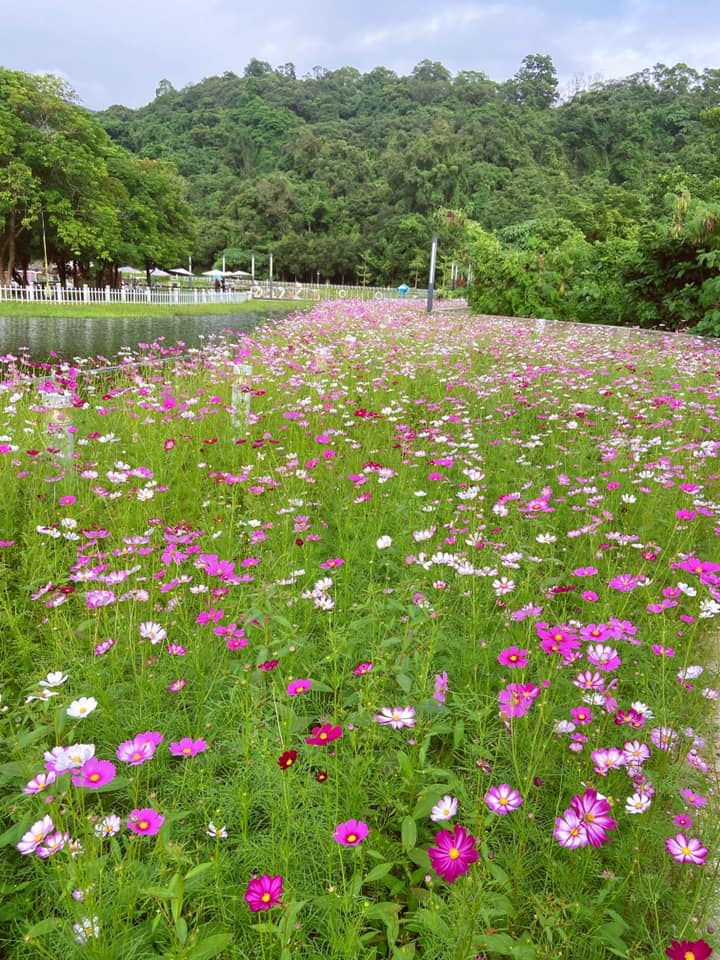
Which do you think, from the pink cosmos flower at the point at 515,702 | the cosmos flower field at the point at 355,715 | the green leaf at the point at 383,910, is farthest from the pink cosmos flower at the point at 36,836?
the pink cosmos flower at the point at 515,702

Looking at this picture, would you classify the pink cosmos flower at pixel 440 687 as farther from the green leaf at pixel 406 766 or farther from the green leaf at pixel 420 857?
the green leaf at pixel 420 857

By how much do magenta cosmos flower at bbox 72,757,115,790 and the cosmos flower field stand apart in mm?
12

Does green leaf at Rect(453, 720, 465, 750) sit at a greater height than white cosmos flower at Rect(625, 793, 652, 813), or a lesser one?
lesser

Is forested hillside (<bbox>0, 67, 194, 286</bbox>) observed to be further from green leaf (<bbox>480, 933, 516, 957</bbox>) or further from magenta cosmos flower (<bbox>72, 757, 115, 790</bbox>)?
green leaf (<bbox>480, 933, 516, 957</bbox>)

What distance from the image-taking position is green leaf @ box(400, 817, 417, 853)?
41.4 inches

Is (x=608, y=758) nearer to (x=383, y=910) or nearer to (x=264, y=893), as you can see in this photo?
(x=383, y=910)

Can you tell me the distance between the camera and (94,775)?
94 cm

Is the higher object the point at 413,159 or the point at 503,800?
the point at 413,159

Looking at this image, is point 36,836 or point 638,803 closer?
point 36,836

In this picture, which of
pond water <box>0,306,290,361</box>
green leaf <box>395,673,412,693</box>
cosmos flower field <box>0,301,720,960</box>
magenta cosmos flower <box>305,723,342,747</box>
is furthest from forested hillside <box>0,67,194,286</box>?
magenta cosmos flower <box>305,723,342,747</box>

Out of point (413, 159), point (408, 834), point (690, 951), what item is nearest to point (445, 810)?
point (408, 834)

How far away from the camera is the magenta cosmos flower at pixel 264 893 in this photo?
2.61 ft

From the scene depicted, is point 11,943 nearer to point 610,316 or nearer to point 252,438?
point 252,438

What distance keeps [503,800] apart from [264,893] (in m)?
0.41
